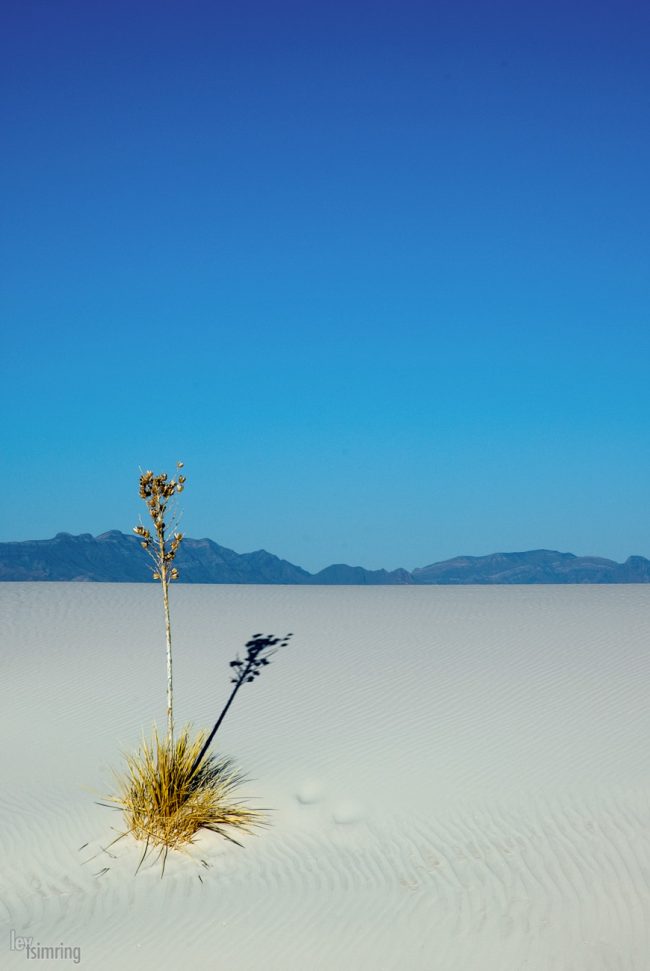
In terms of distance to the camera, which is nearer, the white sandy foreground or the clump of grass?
the white sandy foreground

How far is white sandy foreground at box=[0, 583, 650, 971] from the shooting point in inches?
251

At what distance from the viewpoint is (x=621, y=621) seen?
17.2 m

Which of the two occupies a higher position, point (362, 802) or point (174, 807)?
point (174, 807)

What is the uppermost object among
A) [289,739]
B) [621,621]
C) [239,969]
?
[621,621]

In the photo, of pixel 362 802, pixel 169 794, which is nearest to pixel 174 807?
pixel 169 794

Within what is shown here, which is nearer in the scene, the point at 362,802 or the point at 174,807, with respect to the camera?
the point at 174,807

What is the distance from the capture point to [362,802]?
8883 millimetres

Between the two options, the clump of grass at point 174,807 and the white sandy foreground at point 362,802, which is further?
the clump of grass at point 174,807

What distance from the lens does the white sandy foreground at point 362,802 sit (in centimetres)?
638

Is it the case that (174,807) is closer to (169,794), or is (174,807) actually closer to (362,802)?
(169,794)

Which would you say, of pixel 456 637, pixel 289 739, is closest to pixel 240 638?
pixel 456 637

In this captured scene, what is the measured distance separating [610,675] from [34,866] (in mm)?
8525

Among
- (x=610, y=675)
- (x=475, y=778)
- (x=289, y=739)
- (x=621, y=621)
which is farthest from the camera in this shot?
(x=621, y=621)

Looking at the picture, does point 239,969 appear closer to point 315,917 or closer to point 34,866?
point 315,917
